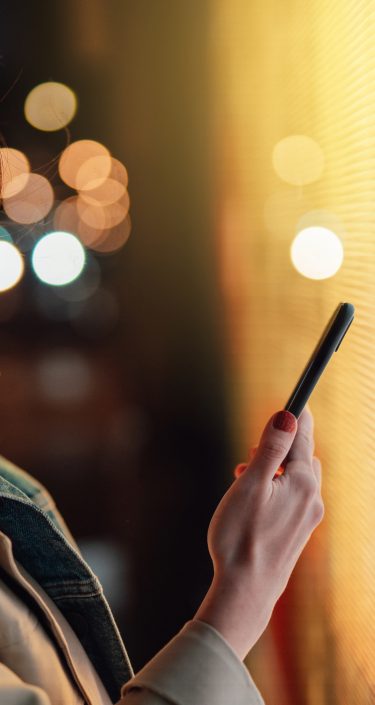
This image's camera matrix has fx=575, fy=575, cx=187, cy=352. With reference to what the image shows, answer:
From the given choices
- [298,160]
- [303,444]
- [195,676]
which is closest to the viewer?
[195,676]

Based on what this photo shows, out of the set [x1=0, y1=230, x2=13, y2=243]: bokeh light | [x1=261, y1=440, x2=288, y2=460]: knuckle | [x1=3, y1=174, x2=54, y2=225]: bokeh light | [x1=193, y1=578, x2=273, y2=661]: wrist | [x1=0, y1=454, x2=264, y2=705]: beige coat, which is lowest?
[x1=0, y1=454, x2=264, y2=705]: beige coat

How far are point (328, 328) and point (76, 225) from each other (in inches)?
15.6

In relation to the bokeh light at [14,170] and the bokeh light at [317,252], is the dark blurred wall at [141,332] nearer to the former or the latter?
the bokeh light at [14,170]

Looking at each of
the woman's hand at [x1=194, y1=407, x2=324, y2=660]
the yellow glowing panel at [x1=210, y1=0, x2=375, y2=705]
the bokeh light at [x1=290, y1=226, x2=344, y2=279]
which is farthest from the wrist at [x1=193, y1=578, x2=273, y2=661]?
the bokeh light at [x1=290, y1=226, x2=344, y2=279]

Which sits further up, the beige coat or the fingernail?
the fingernail

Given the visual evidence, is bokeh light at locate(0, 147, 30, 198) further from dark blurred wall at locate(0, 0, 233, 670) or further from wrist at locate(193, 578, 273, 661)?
wrist at locate(193, 578, 273, 661)

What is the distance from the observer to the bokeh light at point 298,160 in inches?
26.8

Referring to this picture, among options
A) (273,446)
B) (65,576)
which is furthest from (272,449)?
(65,576)

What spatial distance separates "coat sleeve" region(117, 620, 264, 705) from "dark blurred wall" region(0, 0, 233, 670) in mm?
409

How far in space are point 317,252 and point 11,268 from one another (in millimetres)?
398

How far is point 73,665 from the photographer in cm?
50

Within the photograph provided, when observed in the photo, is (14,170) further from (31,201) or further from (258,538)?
(258,538)

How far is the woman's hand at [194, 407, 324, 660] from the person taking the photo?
398 millimetres

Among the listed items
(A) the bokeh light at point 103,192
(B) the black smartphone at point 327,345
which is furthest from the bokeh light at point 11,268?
(B) the black smartphone at point 327,345
